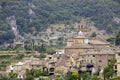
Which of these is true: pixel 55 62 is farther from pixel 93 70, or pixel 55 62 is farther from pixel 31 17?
pixel 31 17

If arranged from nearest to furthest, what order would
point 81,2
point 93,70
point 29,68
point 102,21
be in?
point 93,70, point 29,68, point 102,21, point 81,2

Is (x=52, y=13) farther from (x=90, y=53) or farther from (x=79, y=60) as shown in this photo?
(x=90, y=53)

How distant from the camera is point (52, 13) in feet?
412

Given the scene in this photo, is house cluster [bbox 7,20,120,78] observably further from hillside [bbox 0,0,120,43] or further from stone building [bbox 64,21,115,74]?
hillside [bbox 0,0,120,43]

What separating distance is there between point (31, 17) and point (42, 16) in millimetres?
2253

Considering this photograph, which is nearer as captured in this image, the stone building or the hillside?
the stone building

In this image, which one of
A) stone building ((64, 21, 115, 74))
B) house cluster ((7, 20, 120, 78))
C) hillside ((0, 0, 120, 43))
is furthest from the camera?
hillside ((0, 0, 120, 43))

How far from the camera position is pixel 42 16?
12412 centimetres

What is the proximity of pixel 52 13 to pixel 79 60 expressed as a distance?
6294 centimetres

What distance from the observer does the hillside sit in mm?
118562

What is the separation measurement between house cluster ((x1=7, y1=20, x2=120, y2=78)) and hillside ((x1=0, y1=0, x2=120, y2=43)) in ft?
147

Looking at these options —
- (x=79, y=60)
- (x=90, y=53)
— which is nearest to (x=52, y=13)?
(x=79, y=60)

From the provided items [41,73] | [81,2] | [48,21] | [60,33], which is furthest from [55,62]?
[81,2]

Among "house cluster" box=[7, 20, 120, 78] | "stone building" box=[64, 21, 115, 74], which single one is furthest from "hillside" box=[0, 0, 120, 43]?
"stone building" box=[64, 21, 115, 74]
